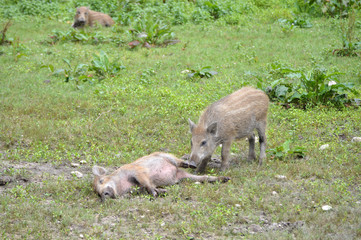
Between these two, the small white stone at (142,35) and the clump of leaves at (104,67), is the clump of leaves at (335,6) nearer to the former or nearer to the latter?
the small white stone at (142,35)

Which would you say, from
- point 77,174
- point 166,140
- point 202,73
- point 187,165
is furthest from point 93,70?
point 187,165

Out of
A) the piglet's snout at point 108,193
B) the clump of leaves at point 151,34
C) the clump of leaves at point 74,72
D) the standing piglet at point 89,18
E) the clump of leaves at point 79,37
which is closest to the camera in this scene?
the piglet's snout at point 108,193

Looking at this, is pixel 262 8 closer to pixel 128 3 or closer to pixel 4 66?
pixel 128 3

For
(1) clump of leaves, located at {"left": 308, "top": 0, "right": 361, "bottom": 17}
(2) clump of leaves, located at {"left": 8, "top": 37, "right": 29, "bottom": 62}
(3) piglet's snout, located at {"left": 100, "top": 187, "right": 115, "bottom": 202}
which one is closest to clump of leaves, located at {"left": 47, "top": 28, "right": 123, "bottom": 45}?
(2) clump of leaves, located at {"left": 8, "top": 37, "right": 29, "bottom": 62}

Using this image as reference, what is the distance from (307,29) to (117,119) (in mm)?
8389

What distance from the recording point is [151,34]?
13.6m

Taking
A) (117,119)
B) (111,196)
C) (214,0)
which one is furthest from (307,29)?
(111,196)

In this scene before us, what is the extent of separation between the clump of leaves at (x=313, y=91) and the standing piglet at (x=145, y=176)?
11.7ft

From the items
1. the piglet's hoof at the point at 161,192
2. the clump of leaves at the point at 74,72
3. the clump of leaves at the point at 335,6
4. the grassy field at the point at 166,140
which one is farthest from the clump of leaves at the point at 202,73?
the clump of leaves at the point at 335,6

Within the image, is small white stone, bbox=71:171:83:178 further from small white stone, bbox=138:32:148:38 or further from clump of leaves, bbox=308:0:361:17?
clump of leaves, bbox=308:0:361:17

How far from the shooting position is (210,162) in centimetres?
755

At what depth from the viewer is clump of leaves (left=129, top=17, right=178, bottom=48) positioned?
13.6 meters

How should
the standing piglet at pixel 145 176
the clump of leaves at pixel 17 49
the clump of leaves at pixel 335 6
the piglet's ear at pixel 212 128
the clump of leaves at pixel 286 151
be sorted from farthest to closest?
the clump of leaves at pixel 335 6
the clump of leaves at pixel 17 49
the clump of leaves at pixel 286 151
the piglet's ear at pixel 212 128
the standing piglet at pixel 145 176

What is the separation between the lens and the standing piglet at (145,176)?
6172 millimetres
